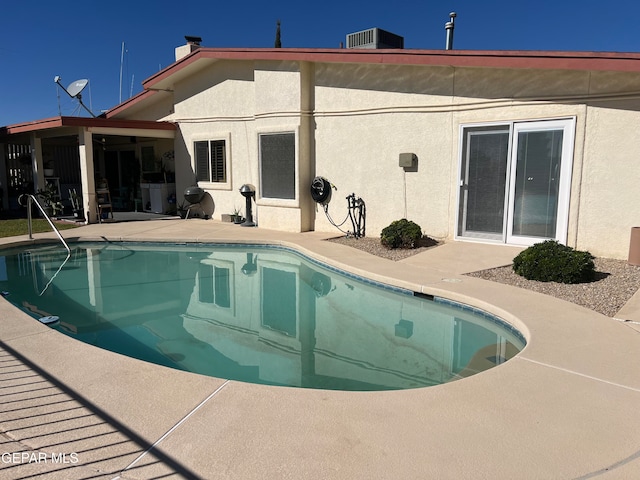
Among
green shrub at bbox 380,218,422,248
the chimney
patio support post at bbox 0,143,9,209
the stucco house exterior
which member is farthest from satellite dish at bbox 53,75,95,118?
green shrub at bbox 380,218,422,248

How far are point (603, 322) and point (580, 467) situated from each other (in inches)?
115

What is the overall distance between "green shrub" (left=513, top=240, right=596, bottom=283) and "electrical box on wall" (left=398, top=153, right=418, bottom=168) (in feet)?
11.6

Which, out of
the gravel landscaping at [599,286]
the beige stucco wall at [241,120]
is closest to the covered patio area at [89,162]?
the beige stucco wall at [241,120]

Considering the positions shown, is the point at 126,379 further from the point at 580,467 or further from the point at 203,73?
the point at 203,73

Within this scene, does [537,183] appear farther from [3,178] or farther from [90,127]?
[3,178]

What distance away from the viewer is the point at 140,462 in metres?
2.68

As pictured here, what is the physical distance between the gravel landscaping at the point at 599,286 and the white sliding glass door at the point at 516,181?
127 centimetres

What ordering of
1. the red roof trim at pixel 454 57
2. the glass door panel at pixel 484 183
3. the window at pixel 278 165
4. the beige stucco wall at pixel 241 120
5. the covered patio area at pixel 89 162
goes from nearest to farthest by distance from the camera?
the red roof trim at pixel 454 57
the glass door panel at pixel 484 183
the beige stucco wall at pixel 241 120
the window at pixel 278 165
the covered patio area at pixel 89 162

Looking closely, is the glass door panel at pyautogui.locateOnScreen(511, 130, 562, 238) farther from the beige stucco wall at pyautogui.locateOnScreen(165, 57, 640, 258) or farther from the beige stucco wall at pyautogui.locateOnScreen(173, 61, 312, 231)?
the beige stucco wall at pyautogui.locateOnScreen(173, 61, 312, 231)

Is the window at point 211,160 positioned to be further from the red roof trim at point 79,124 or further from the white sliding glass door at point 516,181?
the white sliding glass door at point 516,181

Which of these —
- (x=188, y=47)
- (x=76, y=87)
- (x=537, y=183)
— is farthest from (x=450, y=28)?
(x=76, y=87)

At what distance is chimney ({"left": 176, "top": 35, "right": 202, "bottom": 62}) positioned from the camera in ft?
49.9

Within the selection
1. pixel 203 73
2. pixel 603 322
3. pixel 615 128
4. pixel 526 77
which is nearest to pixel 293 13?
pixel 203 73

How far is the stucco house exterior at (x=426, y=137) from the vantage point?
7.88m
